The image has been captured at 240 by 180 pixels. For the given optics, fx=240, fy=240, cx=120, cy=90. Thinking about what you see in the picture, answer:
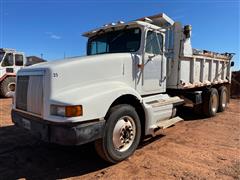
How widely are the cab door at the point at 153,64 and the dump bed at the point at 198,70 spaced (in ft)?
2.53

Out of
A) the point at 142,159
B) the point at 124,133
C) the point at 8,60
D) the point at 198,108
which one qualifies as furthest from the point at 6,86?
the point at 142,159

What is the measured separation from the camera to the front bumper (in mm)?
3609

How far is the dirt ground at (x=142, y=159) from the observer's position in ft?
13.0

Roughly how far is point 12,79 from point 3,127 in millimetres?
8674

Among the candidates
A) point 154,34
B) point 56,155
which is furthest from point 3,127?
point 154,34

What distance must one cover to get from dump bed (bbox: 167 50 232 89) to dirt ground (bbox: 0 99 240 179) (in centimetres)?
159

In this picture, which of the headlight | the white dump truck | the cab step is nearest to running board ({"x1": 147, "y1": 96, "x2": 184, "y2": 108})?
the white dump truck

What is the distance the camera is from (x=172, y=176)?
12.6 feet

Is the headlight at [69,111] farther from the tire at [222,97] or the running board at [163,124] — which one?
the tire at [222,97]

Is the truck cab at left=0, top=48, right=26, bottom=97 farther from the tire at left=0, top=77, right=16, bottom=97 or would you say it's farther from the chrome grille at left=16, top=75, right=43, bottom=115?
the chrome grille at left=16, top=75, right=43, bottom=115

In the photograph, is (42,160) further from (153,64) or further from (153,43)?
(153,43)

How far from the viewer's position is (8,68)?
1462 centimetres

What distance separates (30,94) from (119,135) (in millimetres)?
1752

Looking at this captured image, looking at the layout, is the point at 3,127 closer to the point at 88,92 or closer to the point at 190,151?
the point at 88,92
